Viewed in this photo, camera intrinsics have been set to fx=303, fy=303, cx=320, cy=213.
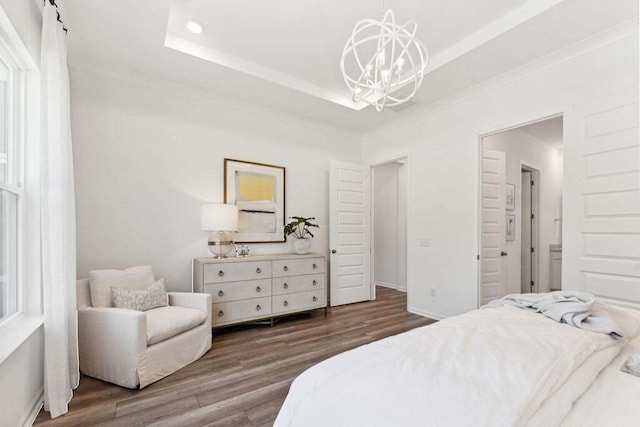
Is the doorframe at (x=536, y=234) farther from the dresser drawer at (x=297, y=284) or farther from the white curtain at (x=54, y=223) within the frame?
the white curtain at (x=54, y=223)

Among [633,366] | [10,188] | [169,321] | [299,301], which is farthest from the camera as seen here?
[299,301]

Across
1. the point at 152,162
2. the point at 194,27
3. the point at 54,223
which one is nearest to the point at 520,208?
the point at 194,27

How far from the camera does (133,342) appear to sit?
214 cm

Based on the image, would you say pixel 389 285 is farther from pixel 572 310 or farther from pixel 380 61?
pixel 380 61

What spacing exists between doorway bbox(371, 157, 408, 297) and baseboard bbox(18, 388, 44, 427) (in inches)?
182

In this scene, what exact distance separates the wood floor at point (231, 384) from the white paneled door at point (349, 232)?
3.05 feet

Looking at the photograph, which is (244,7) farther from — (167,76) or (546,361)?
(546,361)

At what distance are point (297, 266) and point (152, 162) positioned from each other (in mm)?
2023

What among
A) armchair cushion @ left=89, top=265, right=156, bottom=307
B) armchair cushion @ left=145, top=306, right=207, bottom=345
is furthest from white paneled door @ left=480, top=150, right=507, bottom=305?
armchair cushion @ left=89, top=265, right=156, bottom=307

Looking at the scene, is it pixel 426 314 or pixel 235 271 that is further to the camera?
pixel 426 314

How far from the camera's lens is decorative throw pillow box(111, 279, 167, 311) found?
2518mm

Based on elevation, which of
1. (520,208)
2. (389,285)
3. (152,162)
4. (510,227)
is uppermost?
(152,162)

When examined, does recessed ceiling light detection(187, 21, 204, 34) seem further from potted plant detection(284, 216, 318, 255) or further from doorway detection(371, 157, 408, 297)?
doorway detection(371, 157, 408, 297)

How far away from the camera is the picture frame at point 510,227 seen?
4.50 m
